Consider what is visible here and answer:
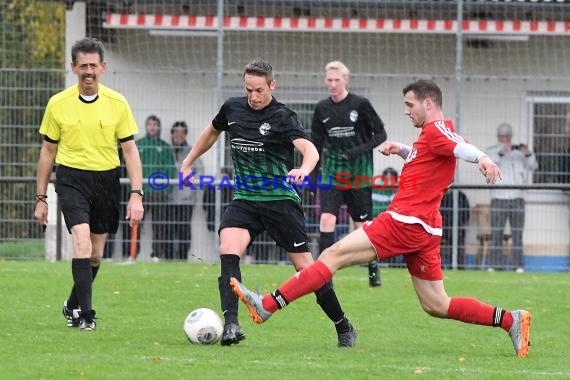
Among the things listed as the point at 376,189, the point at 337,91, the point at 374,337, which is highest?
the point at 337,91

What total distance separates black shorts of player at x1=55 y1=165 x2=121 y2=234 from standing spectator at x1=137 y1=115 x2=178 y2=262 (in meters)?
6.74

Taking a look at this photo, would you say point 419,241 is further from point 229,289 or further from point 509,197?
point 509,197

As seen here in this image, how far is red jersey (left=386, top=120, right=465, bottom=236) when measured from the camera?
8.87m

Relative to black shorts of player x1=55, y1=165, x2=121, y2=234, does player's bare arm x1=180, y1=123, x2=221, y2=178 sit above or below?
above

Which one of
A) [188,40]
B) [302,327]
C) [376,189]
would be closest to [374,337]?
[302,327]

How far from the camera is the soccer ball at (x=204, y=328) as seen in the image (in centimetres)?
936

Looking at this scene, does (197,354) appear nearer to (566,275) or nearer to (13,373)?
(13,373)

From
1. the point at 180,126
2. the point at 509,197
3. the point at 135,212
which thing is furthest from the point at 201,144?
the point at 509,197

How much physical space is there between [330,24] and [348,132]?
4.05 metres

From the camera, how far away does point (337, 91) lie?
14172mm

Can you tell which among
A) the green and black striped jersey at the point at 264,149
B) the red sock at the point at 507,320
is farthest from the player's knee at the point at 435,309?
the green and black striped jersey at the point at 264,149

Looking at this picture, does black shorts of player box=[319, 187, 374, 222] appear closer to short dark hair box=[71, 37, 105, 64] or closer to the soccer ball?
short dark hair box=[71, 37, 105, 64]

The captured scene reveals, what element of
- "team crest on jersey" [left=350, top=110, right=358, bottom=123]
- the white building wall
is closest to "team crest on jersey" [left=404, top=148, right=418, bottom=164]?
"team crest on jersey" [left=350, top=110, right=358, bottom=123]

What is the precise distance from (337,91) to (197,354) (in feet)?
19.2
